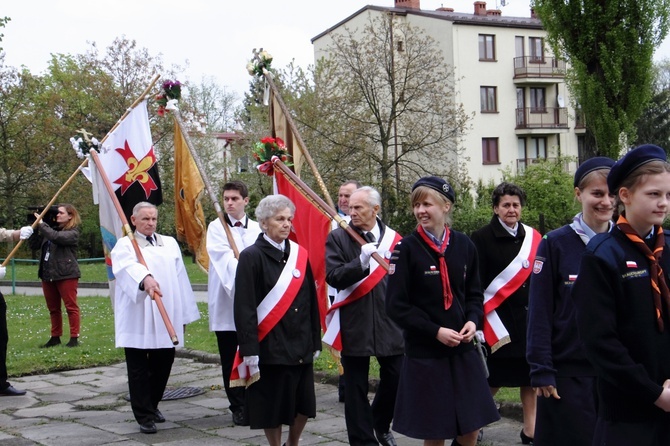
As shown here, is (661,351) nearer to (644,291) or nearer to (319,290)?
(644,291)

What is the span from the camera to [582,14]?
24469 millimetres

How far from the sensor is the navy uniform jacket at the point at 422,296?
18.3 ft

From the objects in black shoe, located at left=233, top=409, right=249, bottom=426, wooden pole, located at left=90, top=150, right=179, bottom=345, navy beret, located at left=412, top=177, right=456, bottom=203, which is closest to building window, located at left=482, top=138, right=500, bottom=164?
wooden pole, located at left=90, top=150, right=179, bottom=345

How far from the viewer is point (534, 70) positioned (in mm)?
49844

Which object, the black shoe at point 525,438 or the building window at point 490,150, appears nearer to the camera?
the black shoe at point 525,438

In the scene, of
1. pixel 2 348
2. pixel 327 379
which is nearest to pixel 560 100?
pixel 327 379

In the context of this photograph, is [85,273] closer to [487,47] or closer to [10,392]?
[10,392]

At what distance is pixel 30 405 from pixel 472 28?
41337mm

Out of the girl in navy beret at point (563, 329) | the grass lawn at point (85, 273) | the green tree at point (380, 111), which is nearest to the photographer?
the girl in navy beret at point (563, 329)

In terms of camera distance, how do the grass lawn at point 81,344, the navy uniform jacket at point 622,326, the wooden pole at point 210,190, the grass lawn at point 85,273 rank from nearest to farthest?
1. the navy uniform jacket at point 622,326
2. the wooden pole at point 210,190
3. the grass lawn at point 81,344
4. the grass lawn at point 85,273

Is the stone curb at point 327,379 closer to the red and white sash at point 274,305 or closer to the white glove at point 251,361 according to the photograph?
the red and white sash at point 274,305

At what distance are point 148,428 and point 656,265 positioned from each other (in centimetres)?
543

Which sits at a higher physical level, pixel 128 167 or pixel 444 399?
pixel 128 167

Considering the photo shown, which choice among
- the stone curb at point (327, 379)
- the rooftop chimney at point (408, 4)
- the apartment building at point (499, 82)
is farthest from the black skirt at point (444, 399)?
the rooftop chimney at point (408, 4)
